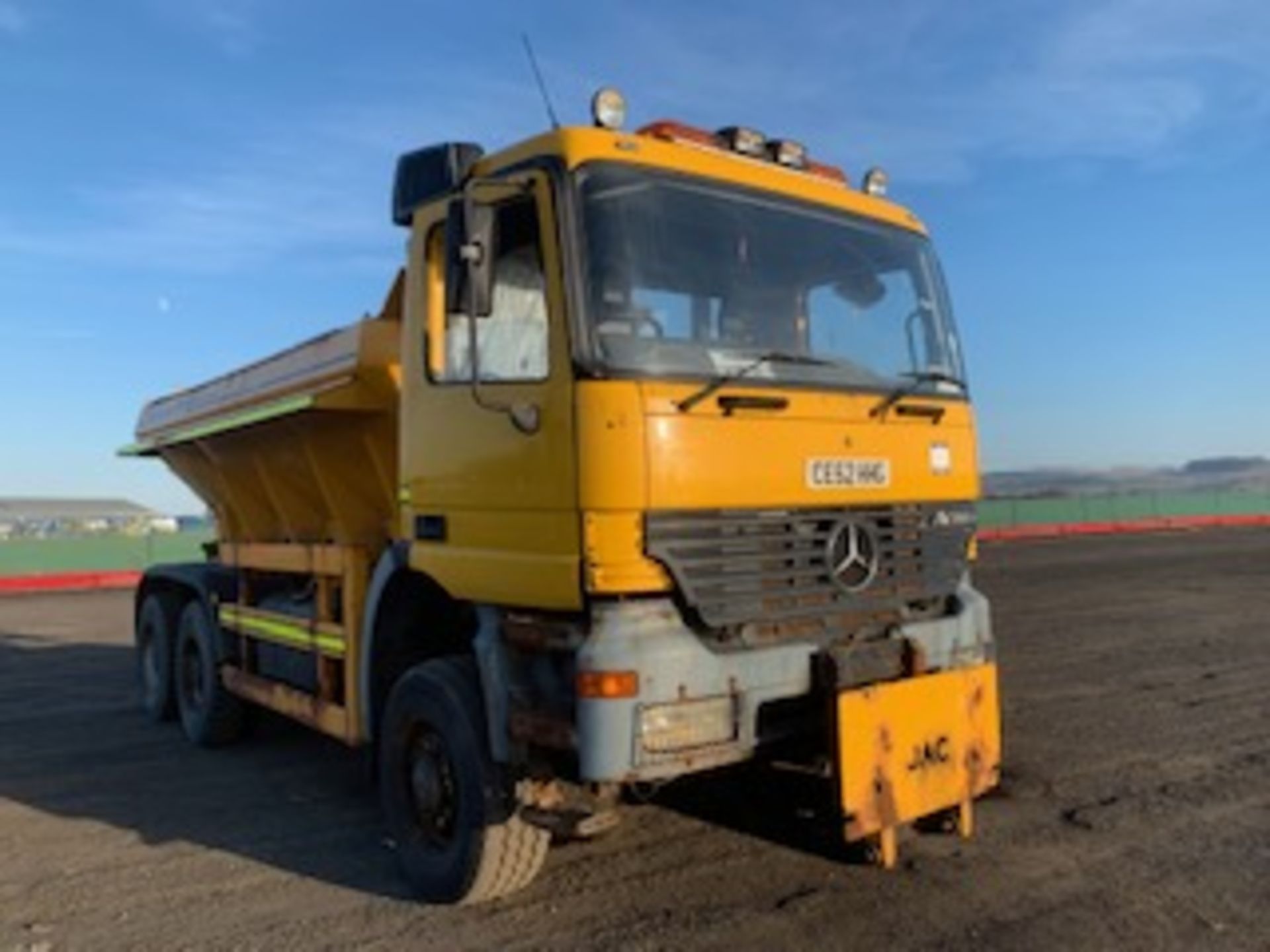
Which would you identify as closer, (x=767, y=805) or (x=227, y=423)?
(x=767, y=805)

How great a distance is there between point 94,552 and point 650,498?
93.0 ft

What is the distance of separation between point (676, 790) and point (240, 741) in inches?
147

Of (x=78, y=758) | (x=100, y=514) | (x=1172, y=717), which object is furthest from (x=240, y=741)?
(x=100, y=514)

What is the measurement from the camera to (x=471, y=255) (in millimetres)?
4398

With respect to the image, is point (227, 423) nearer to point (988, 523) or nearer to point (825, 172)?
point (825, 172)

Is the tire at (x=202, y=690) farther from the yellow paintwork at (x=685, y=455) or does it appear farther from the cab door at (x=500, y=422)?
the yellow paintwork at (x=685, y=455)

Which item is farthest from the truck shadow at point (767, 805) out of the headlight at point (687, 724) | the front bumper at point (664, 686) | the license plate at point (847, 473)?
the license plate at point (847, 473)

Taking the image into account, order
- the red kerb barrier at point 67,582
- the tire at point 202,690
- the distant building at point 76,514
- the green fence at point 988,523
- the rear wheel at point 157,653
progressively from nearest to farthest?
the tire at point 202,690
the rear wheel at point 157,653
the red kerb barrier at point 67,582
the green fence at point 988,523
the distant building at point 76,514

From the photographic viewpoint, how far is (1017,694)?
916 centimetres

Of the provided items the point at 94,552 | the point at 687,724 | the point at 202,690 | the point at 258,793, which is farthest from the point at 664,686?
the point at 94,552

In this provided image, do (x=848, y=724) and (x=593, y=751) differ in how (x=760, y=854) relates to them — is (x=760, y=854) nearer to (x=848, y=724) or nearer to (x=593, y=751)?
(x=848, y=724)

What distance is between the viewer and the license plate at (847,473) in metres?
4.67

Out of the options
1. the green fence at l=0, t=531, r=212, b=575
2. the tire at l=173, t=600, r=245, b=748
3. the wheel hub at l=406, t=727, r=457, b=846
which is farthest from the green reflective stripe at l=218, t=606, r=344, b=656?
the green fence at l=0, t=531, r=212, b=575

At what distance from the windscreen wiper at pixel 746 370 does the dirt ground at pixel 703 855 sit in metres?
2.06
